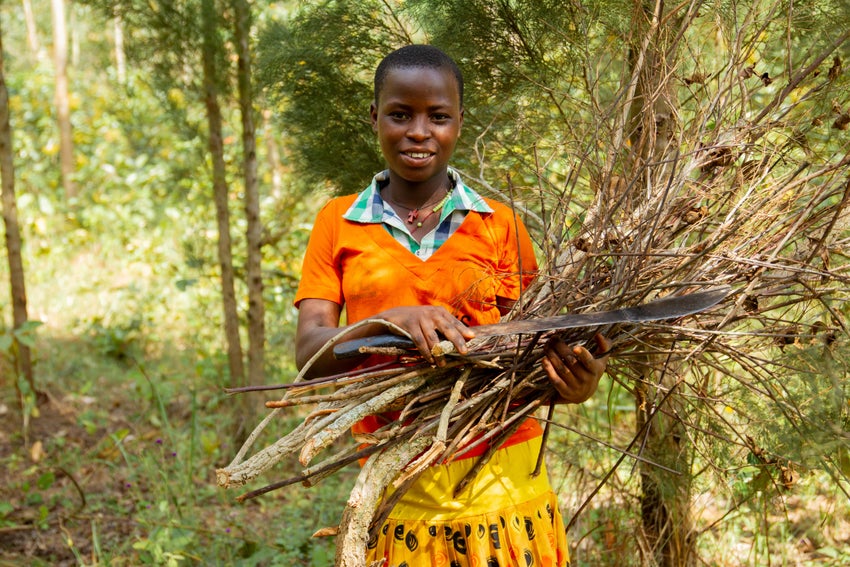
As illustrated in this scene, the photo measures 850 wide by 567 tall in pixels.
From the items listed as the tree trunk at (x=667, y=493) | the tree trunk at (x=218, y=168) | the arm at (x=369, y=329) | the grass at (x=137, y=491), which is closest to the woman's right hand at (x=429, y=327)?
the arm at (x=369, y=329)

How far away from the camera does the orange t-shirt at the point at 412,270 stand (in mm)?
1770

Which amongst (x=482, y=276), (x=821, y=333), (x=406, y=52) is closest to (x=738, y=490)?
(x=821, y=333)

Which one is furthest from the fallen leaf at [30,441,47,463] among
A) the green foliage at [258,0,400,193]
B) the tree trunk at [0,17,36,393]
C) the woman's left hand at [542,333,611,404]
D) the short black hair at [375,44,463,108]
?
the woman's left hand at [542,333,611,404]

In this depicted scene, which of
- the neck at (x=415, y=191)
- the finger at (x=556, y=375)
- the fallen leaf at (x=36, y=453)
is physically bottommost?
the fallen leaf at (x=36, y=453)

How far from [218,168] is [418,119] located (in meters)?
2.99

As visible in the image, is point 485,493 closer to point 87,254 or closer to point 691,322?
point 691,322

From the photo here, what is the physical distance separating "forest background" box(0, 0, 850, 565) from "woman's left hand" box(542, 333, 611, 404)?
0.10m

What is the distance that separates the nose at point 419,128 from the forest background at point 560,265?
27 cm

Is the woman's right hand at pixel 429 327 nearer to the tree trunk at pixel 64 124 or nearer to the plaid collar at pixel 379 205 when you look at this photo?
the plaid collar at pixel 379 205

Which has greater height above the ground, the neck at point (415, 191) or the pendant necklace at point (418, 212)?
the neck at point (415, 191)

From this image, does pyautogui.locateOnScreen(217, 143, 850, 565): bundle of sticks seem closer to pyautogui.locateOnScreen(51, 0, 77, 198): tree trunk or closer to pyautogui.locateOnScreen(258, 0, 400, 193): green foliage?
pyautogui.locateOnScreen(258, 0, 400, 193): green foliage

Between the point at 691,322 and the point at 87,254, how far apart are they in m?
7.83

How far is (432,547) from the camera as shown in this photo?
1.68 m

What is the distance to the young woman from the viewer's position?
1688 mm
